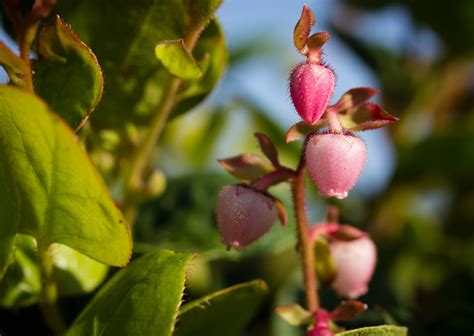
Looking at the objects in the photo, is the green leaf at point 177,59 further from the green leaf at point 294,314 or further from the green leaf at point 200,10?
the green leaf at point 294,314

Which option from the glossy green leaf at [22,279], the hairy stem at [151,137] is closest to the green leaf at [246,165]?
the hairy stem at [151,137]

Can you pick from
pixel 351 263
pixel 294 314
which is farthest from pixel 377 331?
pixel 351 263

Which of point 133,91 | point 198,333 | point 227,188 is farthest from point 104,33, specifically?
point 198,333

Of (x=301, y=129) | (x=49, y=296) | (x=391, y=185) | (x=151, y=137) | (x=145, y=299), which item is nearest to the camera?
(x=145, y=299)

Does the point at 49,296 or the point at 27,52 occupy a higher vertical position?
the point at 27,52

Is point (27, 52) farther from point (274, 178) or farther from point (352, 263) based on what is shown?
point (352, 263)

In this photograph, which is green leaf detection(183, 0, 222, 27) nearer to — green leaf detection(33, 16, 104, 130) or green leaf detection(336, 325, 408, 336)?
green leaf detection(33, 16, 104, 130)
